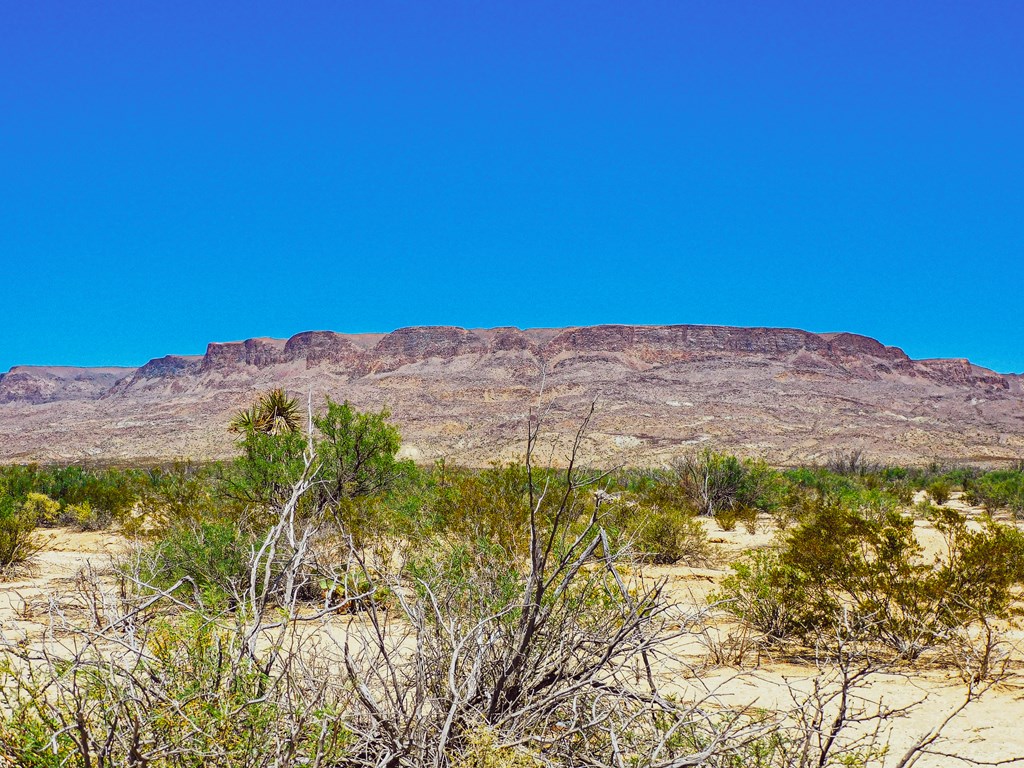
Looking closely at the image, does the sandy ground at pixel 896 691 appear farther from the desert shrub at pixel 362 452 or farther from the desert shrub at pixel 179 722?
the desert shrub at pixel 362 452

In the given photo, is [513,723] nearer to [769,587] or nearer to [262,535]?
[769,587]

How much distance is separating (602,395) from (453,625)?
48885 mm

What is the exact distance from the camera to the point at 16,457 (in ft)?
241

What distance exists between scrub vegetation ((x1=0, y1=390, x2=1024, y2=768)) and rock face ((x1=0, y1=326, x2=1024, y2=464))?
35.4 meters

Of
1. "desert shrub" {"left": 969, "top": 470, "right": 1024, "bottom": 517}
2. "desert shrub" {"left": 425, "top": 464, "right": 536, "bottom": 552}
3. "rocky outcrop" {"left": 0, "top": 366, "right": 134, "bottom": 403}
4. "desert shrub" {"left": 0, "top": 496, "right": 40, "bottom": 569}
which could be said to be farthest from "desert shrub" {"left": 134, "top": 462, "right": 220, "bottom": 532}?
"rocky outcrop" {"left": 0, "top": 366, "right": 134, "bottom": 403}

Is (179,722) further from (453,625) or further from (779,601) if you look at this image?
(779,601)

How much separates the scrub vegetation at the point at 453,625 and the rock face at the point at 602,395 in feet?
116

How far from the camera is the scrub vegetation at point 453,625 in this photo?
→ 267cm

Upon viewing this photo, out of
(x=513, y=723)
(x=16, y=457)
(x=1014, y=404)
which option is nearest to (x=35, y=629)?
(x=513, y=723)

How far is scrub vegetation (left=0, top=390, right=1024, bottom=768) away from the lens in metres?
2.67

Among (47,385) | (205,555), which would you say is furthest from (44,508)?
(47,385)

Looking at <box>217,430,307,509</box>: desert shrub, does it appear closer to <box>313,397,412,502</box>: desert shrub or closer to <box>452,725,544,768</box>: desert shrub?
<box>313,397,412,502</box>: desert shrub

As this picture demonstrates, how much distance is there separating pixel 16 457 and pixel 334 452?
A: 7552 centimetres

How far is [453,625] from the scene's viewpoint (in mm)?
3395
